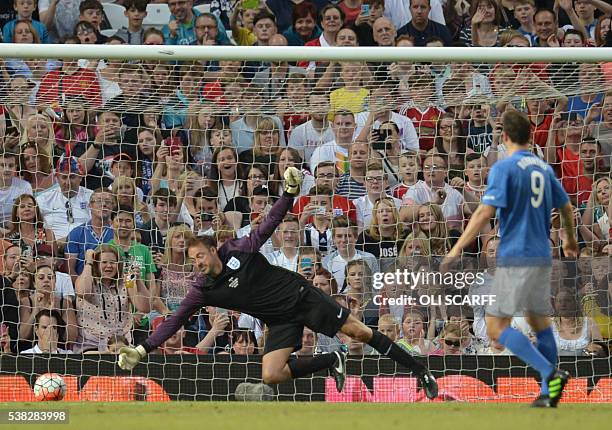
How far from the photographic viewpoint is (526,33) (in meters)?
13.7

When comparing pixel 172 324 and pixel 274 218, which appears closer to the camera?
pixel 274 218

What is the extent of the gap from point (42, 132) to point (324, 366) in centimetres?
427

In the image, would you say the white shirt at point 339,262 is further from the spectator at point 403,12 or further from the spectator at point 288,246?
the spectator at point 403,12

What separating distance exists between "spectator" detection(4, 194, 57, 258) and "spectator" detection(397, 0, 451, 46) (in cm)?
493

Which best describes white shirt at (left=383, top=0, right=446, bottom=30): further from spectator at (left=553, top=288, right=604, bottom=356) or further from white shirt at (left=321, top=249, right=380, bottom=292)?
spectator at (left=553, top=288, right=604, bottom=356)

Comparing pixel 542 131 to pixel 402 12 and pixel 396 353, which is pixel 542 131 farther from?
pixel 396 353

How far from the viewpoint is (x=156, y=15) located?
13.8m

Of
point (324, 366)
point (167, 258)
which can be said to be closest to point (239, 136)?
point (167, 258)

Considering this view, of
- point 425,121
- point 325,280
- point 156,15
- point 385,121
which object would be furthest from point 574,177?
point 156,15

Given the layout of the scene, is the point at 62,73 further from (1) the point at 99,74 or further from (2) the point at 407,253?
(2) the point at 407,253

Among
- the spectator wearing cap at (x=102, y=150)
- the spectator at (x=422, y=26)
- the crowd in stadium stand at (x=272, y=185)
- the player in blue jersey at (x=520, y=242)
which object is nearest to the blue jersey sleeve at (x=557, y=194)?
the player in blue jersey at (x=520, y=242)

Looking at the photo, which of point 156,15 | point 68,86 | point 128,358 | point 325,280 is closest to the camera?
point 128,358

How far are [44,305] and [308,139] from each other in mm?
3274

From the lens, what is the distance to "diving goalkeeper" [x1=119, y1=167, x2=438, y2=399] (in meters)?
9.55
